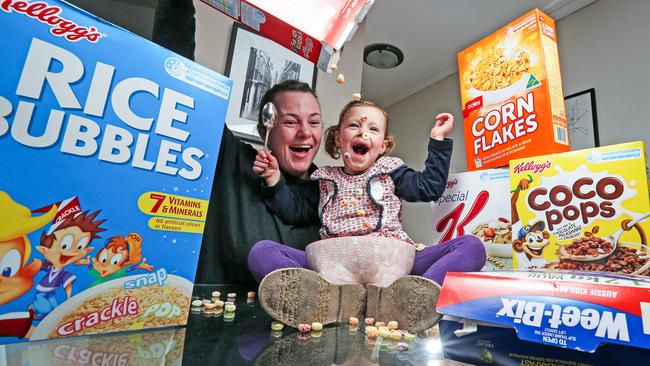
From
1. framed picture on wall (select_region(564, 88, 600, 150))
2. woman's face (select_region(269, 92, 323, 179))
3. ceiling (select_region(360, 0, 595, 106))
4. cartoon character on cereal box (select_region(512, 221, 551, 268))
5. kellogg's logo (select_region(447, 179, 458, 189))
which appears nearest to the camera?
cartoon character on cereal box (select_region(512, 221, 551, 268))

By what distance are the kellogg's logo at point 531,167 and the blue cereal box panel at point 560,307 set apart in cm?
55

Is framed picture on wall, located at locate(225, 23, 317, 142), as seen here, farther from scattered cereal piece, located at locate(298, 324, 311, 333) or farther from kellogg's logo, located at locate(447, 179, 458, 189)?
scattered cereal piece, located at locate(298, 324, 311, 333)

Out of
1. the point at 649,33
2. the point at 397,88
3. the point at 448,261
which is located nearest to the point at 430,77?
the point at 397,88

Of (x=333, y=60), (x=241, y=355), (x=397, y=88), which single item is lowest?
(x=241, y=355)

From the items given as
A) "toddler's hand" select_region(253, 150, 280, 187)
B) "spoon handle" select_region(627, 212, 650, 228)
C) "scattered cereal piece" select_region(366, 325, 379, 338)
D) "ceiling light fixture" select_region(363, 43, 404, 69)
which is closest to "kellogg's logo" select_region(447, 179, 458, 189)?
"spoon handle" select_region(627, 212, 650, 228)

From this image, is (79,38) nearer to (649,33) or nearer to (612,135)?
(612,135)

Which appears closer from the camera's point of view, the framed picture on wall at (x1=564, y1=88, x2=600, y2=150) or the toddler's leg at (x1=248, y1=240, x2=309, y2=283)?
the toddler's leg at (x1=248, y1=240, x2=309, y2=283)

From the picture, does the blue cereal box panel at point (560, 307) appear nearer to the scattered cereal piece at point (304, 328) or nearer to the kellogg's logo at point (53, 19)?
the scattered cereal piece at point (304, 328)

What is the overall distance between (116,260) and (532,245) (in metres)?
0.91

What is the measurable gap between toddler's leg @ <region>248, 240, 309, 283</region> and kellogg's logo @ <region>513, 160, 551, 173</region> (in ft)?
2.03

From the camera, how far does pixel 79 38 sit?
45 cm

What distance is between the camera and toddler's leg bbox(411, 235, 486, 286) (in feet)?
2.48

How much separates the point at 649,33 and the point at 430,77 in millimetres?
1154

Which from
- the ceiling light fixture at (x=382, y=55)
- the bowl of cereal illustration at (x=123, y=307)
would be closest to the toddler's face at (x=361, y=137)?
the bowl of cereal illustration at (x=123, y=307)
